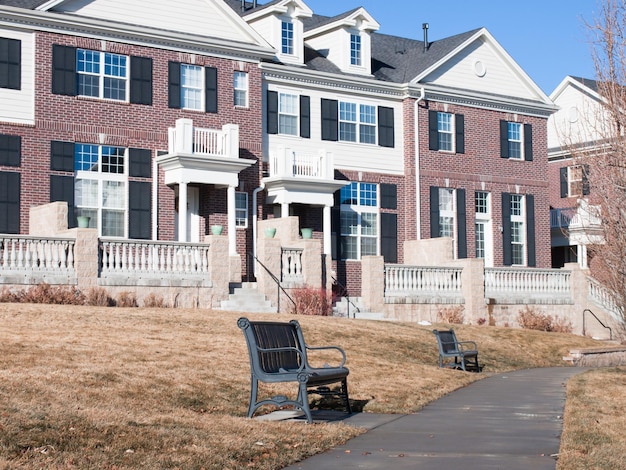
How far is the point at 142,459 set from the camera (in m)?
9.24

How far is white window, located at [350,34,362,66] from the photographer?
3909 cm

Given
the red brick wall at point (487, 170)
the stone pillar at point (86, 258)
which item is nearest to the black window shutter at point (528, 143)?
the red brick wall at point (487, 170)

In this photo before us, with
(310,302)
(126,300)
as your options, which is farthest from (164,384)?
(310,302)

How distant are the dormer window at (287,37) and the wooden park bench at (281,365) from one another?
82.2 feet

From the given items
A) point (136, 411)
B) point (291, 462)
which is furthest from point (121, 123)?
point (291, 462)

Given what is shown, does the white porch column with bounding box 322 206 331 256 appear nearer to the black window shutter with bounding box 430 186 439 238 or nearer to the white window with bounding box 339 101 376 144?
the white window with bounding box 339 101 376 144

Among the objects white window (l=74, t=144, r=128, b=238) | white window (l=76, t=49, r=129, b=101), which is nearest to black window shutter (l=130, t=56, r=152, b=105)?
white window (l=76, t=49, r=129, b=101)

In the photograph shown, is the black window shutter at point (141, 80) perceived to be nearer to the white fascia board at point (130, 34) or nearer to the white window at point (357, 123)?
the white fascia board at point (130, 34)

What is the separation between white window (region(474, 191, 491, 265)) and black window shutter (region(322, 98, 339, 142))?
6970 mm

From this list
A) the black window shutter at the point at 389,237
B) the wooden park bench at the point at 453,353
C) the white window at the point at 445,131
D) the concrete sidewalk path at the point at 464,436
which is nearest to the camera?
the concrete sidewalk path at the point at 464,436

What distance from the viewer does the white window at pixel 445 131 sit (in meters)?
39.8

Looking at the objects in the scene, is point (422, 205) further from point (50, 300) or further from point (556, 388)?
point (556, 388)

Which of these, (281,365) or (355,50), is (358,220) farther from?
(281,365)

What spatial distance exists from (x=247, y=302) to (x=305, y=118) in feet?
34.1
